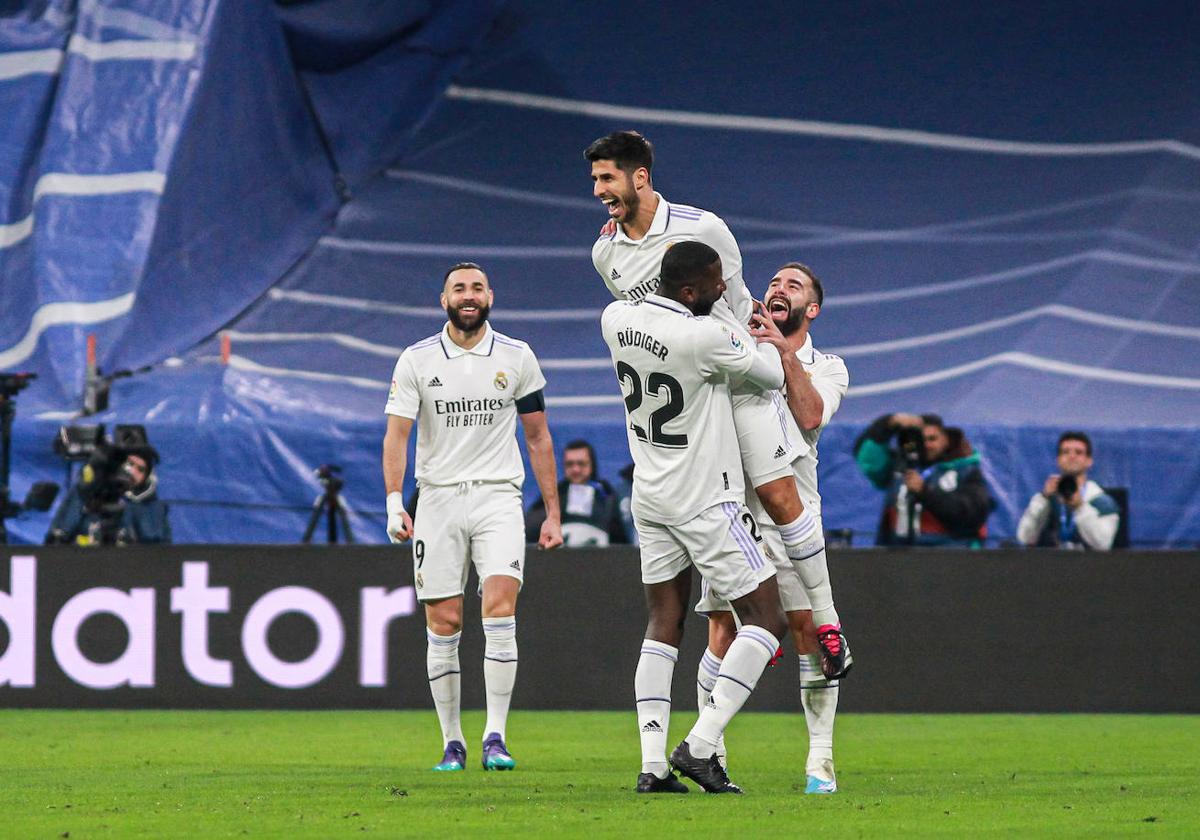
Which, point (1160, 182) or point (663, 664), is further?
point (1160, 182)

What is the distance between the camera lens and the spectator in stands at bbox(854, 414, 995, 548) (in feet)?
38.5

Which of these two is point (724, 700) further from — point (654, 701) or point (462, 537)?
point (462, 537)

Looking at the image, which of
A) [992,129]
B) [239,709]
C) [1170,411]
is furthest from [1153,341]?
[239,709]

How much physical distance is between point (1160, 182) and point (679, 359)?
1186cm

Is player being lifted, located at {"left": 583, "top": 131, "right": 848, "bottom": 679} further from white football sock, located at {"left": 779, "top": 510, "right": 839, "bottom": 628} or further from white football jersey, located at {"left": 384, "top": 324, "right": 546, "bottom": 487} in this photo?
white football jersey, located at {"left": 384, "top": 324, "right": 546, "bottom": 487}

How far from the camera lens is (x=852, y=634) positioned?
39.2ft

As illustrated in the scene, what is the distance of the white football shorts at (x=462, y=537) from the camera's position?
867cm

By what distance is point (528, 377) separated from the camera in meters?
8.99

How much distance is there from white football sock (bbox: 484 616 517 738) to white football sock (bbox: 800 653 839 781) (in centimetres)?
177

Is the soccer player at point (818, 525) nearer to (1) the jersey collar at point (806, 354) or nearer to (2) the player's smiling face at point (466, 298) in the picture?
(1) the jersey collar at point (806, 354)

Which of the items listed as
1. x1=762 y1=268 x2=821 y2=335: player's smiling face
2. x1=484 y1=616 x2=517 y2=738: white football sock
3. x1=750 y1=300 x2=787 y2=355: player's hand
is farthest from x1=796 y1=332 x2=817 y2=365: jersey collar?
x1=484 y1=616 x2=517 y2=738: white football sock

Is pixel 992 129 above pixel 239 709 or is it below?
above

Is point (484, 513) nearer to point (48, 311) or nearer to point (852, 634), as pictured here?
point (852, 634)

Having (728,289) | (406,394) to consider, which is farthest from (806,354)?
(406,394)
